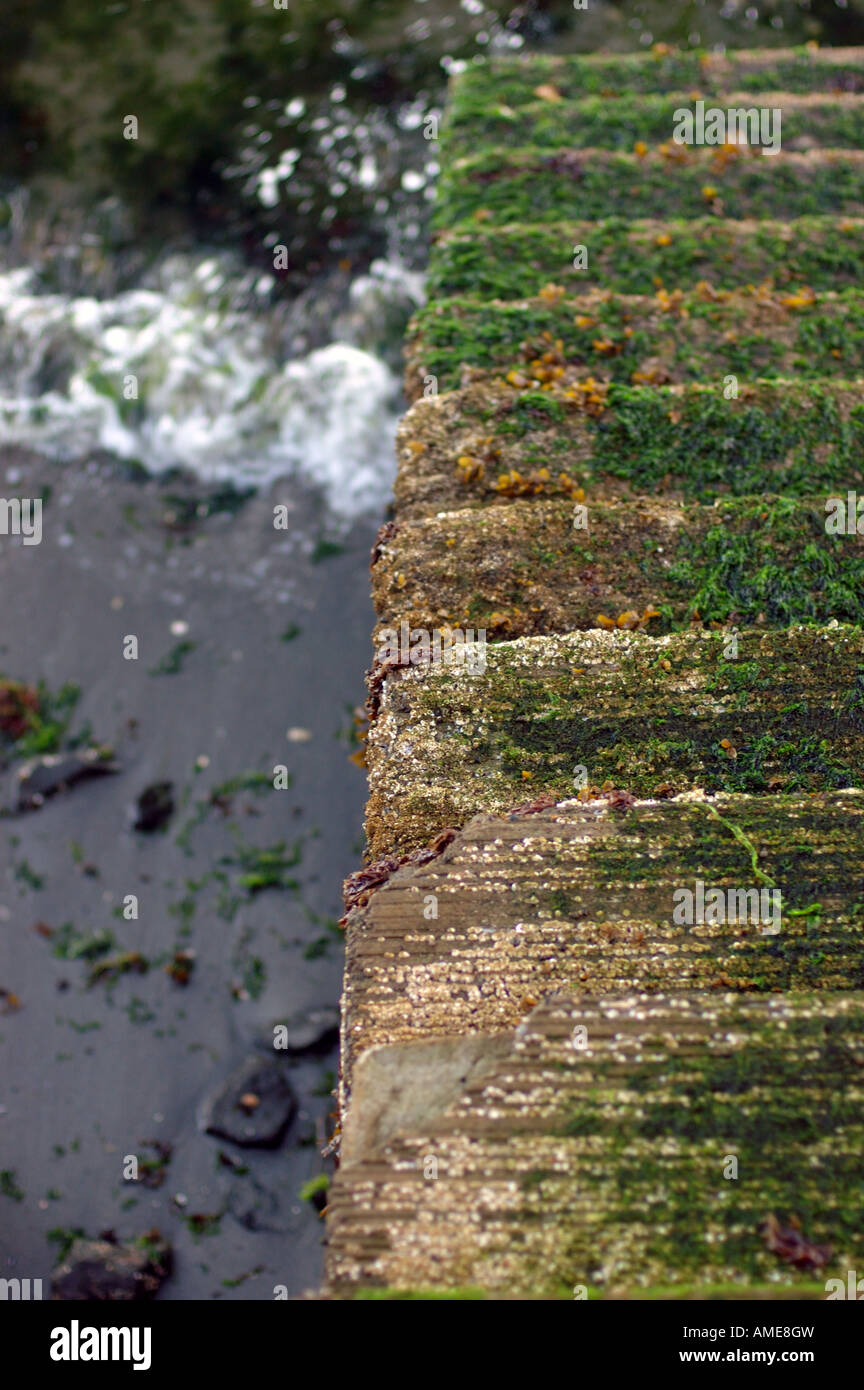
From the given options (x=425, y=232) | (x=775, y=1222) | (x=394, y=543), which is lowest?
(x=775, y=1222)

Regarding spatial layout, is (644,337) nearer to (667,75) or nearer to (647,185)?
(647,185)

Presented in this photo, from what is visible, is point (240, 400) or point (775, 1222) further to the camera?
point (240, 400)

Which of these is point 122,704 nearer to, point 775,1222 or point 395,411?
point 395,411

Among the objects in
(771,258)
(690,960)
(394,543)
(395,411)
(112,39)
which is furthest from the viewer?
(112,39)

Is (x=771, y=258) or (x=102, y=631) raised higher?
(x=771, y=258)

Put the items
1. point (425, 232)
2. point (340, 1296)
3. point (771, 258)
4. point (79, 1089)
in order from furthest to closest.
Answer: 1. point (425, 232)
2. point (79, 1089)
3. point (771, 258)
4. point (340, 1296)

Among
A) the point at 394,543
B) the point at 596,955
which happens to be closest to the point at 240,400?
the point at 394,543

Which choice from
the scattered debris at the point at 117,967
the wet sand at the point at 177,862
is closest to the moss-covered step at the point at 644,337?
the wet sand at the point at 177,862

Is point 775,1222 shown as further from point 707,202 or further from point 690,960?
point 707,202
